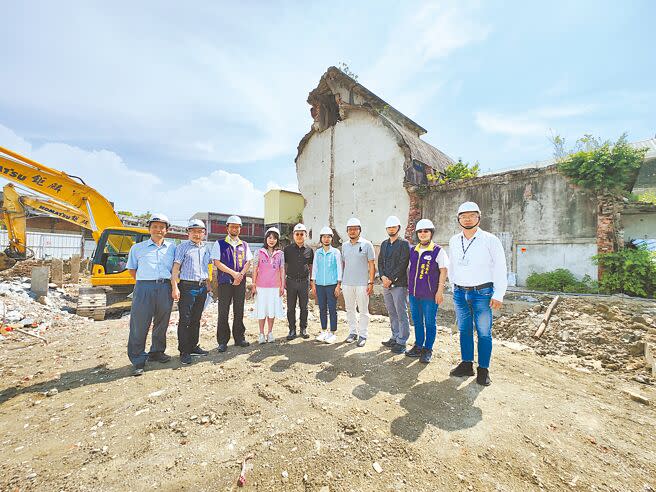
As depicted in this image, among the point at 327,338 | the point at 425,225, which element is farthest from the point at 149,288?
the point at 425,225

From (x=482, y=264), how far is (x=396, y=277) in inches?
49.0

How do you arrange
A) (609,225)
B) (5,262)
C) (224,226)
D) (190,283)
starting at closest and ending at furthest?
(190,283), (609,225), (5,262), (224,226)

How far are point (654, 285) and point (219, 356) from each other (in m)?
9.92

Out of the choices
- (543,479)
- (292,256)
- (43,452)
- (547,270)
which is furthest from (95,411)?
(547,270)

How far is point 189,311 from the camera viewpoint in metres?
4.16

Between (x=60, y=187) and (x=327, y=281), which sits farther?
(x=60, y=187)

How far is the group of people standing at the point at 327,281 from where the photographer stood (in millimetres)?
3381

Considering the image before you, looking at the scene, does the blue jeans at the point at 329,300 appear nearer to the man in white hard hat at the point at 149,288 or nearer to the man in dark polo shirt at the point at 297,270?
the man in dark polo shirt at the point at 297,270

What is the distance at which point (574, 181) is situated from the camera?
8.23 m

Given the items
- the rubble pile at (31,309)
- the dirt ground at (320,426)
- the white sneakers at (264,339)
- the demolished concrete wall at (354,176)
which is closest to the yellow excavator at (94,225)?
the rubble pile at (31,309)

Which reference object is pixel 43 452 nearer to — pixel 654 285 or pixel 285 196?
pixel 654 285

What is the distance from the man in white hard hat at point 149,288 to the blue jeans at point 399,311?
3254 mm

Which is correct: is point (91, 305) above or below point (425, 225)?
below

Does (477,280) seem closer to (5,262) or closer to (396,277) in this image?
(396,277)
